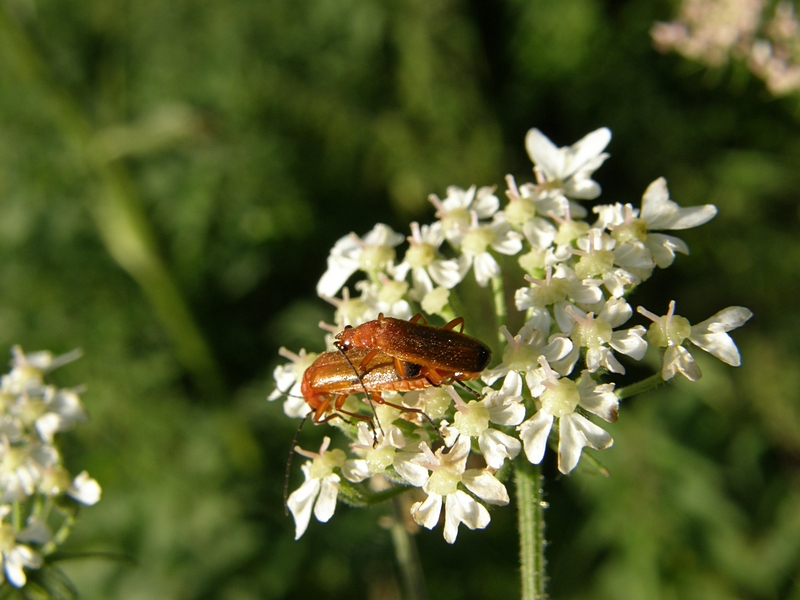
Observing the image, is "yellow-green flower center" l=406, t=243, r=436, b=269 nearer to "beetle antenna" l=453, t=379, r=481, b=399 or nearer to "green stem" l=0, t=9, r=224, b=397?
"beetle antenna" l=453, t=379, r=481, b=399

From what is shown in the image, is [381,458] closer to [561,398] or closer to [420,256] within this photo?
[561,398]

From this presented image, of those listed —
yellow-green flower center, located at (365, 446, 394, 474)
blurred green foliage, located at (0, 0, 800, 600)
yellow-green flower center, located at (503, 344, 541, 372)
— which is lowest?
blurred green foliage, located at (0, 0, 800, 600)

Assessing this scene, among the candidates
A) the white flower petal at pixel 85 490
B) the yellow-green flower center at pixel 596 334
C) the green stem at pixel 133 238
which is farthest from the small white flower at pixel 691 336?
the green stem at pixel 133 238

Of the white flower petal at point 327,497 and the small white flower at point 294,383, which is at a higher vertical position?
the small white flower at point 294,383

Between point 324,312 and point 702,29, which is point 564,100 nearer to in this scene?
point 702,29

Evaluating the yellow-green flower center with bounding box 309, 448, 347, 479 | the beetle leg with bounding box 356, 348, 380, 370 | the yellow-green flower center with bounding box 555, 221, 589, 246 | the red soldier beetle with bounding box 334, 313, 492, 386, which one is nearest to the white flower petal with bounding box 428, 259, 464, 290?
the red soldier beetle with bounding box 334, 313, 492, 386

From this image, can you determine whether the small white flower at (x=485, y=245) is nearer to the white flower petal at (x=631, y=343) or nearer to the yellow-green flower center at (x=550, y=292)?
the yellow-green flower center at (x=550, y=292)

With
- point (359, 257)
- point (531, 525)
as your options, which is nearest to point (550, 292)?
point (531, 525)

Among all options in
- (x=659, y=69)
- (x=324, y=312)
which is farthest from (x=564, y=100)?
(x=324, y=312)
